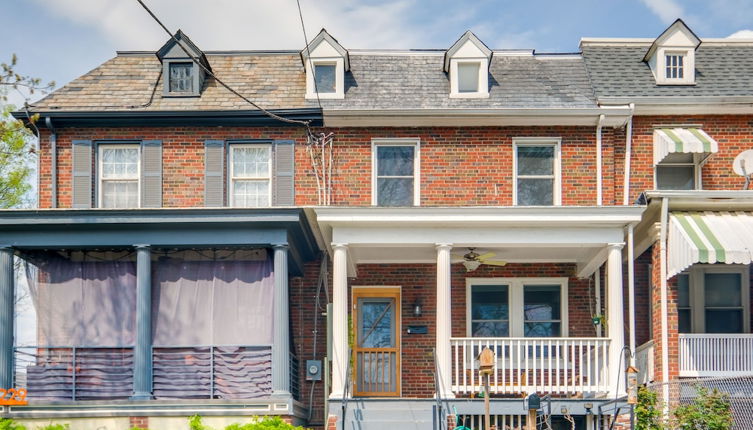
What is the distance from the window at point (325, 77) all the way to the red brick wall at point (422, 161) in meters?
0.97

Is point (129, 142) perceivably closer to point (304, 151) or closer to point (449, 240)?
point (304, 151)

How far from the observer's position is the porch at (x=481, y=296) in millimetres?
18875

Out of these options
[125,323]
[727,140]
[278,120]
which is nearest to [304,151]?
[278,120]

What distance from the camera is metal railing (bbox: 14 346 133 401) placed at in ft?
61.2

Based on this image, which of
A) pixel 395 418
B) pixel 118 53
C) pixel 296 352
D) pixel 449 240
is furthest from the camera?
pixel 118 53

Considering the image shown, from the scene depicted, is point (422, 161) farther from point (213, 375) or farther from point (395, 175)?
point (213, 375)

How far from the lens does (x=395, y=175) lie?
21.2 m

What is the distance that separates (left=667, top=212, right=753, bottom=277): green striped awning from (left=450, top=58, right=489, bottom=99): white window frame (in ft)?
14.9

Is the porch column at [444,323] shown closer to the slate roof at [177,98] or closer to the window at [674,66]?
the slate roof at [177,98]

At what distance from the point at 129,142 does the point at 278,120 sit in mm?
2869

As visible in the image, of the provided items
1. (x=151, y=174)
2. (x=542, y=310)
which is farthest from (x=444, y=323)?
(x=151, y=174)

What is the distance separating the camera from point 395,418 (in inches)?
707

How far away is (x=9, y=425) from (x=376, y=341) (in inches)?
273

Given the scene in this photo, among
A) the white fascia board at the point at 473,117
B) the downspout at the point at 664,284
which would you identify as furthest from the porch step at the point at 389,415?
the white fascia board at the point at 473,117
